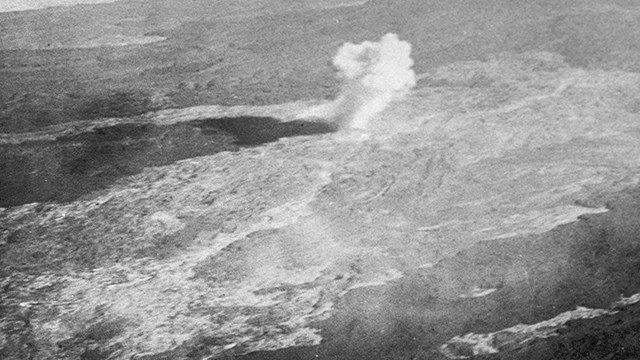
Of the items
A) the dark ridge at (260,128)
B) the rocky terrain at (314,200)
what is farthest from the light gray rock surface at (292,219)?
the dark ridge at (260,128)


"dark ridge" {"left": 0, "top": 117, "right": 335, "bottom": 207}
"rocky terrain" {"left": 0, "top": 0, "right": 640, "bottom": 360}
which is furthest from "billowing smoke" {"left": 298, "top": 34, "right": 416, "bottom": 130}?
"dark ridge" {"left": 0, "top": 117, "right": 335, "bottom": 207}

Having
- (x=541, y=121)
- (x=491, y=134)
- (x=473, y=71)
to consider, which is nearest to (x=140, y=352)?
(x=491, y=134)

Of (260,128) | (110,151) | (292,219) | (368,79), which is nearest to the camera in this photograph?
(292,219)

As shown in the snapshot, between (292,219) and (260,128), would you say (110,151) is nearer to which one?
(260,128)

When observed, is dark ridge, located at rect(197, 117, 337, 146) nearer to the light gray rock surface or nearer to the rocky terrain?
the rocky terrain

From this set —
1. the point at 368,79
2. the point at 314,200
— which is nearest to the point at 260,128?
the point at 314,200

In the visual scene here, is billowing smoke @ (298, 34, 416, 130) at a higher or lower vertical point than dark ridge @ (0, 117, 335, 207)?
higher
